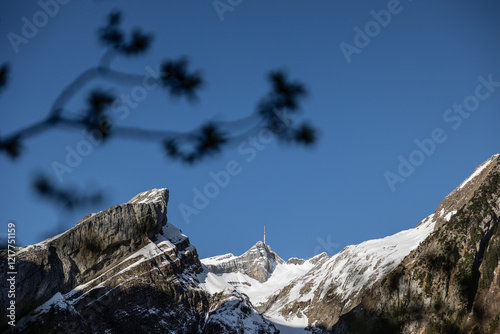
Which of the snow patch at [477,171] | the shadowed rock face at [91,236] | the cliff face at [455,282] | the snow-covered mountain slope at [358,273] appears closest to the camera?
the cliff face at [455,282]

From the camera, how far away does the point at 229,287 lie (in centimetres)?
18612

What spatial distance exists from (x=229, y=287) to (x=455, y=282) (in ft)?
319

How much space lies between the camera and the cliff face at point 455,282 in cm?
9300

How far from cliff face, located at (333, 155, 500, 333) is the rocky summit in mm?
239

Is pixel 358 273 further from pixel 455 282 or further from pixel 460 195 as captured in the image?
pixel 455 282

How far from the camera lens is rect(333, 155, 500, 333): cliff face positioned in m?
93.0

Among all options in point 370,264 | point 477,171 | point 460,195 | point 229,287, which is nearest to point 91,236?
point 229,287

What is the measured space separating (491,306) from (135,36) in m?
90.6

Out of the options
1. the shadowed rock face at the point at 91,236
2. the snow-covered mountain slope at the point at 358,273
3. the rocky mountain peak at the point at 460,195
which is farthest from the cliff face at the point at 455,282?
the shadowed rock face at the point at 91,236

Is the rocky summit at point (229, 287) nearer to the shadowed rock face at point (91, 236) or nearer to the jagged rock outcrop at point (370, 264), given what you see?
the shadowed rock face at point (91, 236)

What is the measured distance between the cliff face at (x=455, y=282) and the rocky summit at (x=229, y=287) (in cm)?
24

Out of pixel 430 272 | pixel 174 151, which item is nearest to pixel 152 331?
pixel 430 272

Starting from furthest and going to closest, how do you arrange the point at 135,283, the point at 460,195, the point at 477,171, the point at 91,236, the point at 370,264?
the point at 370,264
the point at 477,171
the point at 460,195
the point at 135,283
the point at 91,236

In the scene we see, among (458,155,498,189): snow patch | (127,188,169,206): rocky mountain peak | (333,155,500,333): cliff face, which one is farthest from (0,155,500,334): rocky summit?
(458,155,498,189): snow patch
